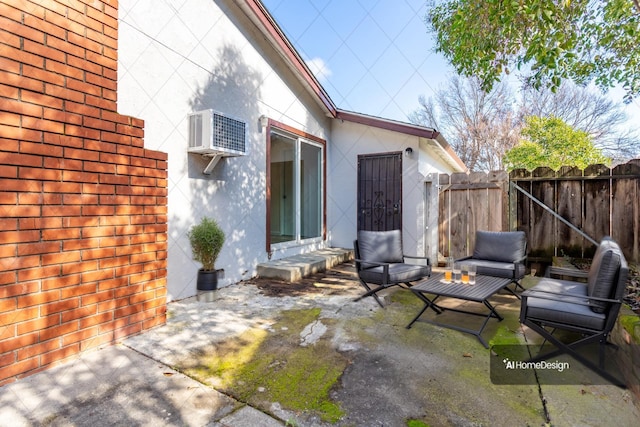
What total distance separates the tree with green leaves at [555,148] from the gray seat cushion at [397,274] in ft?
28.8

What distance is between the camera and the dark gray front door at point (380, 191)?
7.11m

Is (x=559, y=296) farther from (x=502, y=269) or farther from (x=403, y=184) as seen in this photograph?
(x=403, y=184)

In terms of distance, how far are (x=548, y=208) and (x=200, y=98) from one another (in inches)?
222

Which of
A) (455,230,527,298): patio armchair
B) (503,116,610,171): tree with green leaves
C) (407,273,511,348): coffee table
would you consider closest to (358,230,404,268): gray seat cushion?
(455,230,527,298): patio armchair

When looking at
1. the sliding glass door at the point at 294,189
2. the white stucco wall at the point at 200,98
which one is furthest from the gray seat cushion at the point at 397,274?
the sliding glass door at the point at 294,189

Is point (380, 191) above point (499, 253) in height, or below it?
above

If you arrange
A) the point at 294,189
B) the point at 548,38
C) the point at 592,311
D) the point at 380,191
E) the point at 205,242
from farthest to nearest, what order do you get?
the point at 380,191 < the point at 294,189 < the point at 205,242 < the point at 548,38 < the point at 592,311

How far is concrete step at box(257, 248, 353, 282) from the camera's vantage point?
544cm

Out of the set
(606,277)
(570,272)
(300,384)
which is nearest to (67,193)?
(300,384)

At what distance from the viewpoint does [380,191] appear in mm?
7312

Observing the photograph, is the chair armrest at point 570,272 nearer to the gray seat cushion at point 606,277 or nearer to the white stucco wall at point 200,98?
the gray seat cushion at point 606,277

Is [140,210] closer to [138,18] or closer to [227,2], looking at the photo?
[138,18]

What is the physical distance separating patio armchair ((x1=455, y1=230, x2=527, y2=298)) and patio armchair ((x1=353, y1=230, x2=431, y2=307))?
31.7 inches

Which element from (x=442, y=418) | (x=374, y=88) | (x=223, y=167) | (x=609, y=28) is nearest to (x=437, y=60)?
(x=374, y=88)
